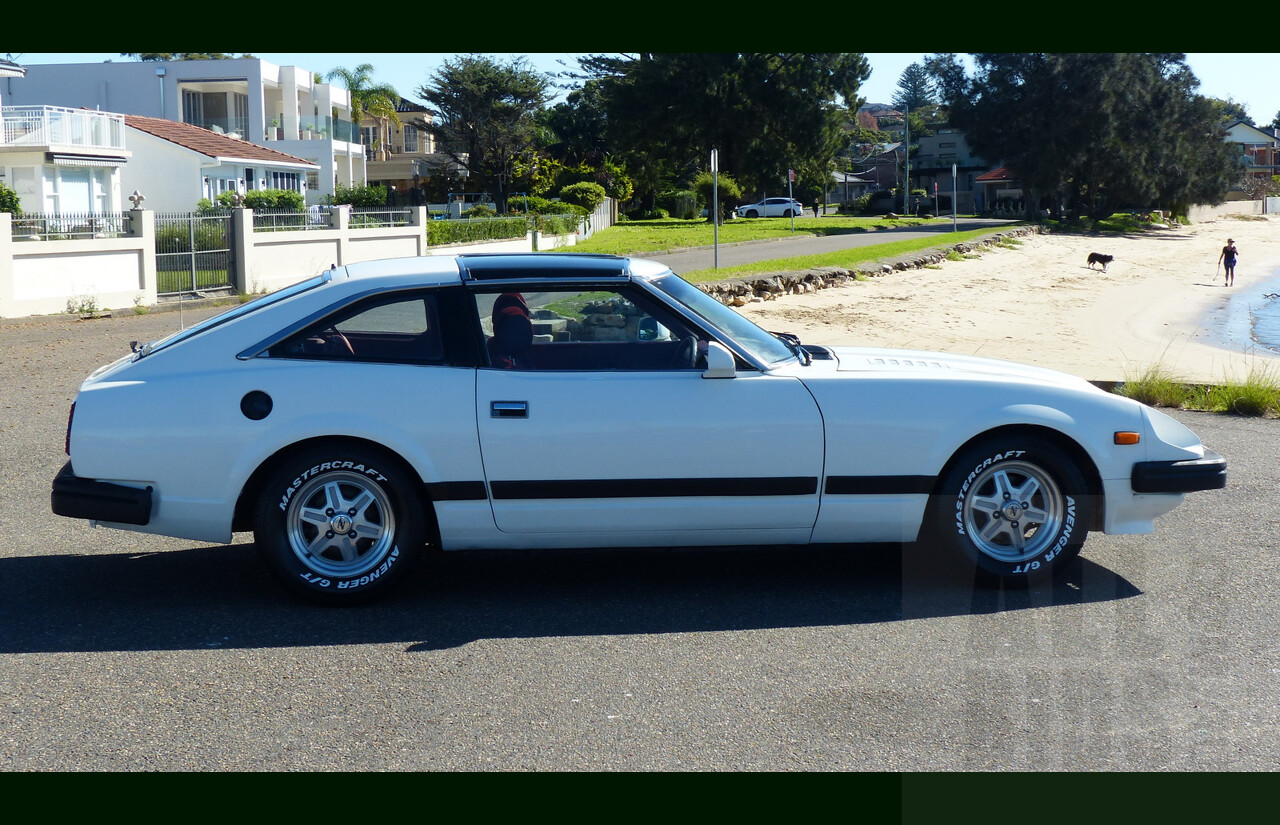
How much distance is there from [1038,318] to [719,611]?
2187cm

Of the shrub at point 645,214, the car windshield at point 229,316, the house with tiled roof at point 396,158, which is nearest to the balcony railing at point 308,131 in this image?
the house with tiled roof at point 396,158

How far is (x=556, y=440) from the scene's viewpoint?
552 centimetres

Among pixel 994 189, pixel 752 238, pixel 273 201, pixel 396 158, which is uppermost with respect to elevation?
pixel 396 158

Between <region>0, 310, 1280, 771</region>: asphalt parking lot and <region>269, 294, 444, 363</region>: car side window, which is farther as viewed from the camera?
<region>269, 294, 444, 363</region>: car side window

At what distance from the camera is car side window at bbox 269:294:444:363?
5.64 m

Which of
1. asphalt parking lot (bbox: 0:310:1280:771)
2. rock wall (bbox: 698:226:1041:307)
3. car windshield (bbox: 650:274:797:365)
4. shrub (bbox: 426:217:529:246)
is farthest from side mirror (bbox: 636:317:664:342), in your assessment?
shrub (bbox: 426:217:529:246)

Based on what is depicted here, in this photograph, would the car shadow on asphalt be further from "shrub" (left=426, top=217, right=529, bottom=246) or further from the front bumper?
"shrub" (left=426, top=217, right=529, bottom=246)

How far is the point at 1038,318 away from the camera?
2584cm

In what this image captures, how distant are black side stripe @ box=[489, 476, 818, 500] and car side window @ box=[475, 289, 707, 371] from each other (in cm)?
51

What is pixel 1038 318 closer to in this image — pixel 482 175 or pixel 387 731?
pixel 387 731

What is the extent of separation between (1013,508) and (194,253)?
23124 mm

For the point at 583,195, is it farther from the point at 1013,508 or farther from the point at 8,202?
the point at 1013,508

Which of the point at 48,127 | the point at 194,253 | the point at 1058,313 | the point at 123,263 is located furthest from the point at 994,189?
the point at 123,263

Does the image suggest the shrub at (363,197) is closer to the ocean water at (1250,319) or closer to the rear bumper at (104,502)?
the ocean water at (1250,319)
